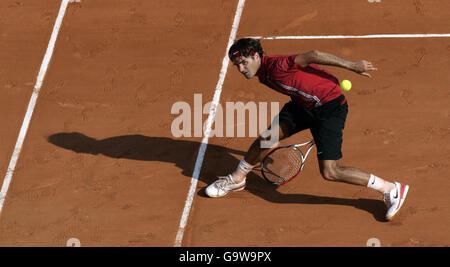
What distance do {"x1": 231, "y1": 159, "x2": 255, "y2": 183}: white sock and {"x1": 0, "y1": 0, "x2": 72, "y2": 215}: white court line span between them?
285cm

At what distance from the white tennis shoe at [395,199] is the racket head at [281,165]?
1111mm

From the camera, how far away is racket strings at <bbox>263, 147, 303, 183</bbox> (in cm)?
791

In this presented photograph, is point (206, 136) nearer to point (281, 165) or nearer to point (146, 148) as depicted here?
point (146, 148)

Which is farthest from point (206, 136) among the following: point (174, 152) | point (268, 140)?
point (268, 140)

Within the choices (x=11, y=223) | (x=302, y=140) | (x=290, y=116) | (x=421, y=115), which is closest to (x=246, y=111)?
(x=302, y=140)

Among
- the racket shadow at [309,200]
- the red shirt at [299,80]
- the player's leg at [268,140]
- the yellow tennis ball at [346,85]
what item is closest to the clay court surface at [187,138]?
the racket shadow at [309,200]

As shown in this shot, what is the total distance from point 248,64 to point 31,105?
3868 mm

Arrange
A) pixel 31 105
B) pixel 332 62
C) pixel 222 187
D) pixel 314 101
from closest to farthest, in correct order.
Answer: pixel 332 62 → pixel 314 101 → pixel 222 187 → pixel 31 105

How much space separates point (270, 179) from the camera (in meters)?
7.93

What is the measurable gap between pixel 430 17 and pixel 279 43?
2.32 meters

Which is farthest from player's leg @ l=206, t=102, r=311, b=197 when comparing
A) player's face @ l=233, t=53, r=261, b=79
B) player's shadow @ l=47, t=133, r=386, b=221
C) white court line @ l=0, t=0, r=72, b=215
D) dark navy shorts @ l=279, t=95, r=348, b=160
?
white court line @ l=0, t=0, r=72, b=215

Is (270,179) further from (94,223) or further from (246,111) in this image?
(94,223)

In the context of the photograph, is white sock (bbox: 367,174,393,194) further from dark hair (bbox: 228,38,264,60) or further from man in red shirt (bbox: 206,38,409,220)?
dark hair (bbox: 228,38,264,60)

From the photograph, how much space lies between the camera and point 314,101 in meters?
6.96
